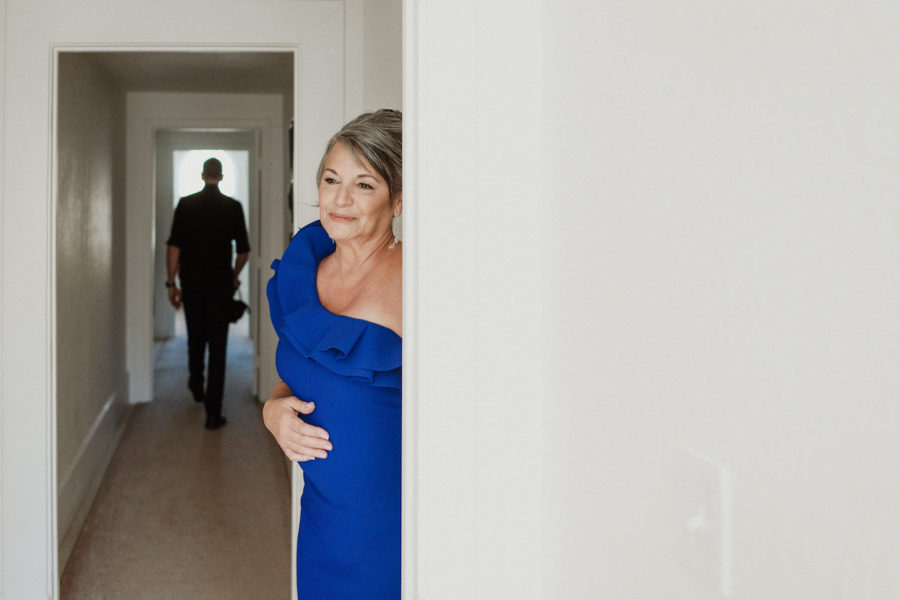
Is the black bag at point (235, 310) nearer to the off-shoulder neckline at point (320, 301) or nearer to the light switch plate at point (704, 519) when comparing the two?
the off-shoulder neckline at point (320, 301)

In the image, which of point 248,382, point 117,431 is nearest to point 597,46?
point 117,431

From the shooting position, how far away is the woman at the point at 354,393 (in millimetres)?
1390

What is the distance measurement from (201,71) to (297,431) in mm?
4155

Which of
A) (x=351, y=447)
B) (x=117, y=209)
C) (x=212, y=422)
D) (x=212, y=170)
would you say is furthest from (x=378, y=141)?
(x=117, y=209)

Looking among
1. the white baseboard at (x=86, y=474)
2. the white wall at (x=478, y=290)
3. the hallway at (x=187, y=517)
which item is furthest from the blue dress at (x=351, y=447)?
the white baseboard at (x=86, y=474)

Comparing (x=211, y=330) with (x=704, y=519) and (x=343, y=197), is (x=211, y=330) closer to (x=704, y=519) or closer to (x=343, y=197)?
(x=343, y=197)

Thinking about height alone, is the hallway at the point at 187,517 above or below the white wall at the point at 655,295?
below

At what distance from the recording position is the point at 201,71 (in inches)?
194

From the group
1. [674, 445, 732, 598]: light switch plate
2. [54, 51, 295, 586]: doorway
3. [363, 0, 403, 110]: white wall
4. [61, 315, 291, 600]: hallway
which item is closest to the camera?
[674, 445, 732, 598]: light switch plate

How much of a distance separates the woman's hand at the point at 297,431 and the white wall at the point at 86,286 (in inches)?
63.8

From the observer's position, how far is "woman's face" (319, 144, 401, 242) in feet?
4.65

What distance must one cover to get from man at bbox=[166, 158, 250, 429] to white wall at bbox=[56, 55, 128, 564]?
453 mm

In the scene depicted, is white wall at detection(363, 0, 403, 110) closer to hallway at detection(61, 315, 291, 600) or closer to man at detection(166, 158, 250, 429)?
hallway at detection(61, 315, 291, 600)

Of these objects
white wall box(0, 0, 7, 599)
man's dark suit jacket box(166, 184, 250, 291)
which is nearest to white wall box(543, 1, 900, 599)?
white wall box(0, 0, 7, 599)
